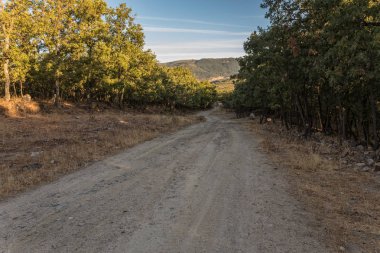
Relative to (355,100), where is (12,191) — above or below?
below

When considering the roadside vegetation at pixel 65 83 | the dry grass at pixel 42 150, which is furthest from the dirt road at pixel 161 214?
the roadside vegetation at pixel 65 83

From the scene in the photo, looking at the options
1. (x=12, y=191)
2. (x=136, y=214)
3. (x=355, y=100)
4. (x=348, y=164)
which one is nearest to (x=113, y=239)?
(x=136, y=214)

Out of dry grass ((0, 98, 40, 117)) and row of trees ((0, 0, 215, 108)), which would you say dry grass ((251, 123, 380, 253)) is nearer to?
dry grass ((0, 98, 40, 117))

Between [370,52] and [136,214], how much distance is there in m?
10.9

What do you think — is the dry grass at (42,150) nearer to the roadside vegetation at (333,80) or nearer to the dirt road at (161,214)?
the dirt road at (161,214)

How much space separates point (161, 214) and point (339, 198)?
515cm

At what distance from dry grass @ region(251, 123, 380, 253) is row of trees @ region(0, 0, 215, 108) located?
31.1 metres

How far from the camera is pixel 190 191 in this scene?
28.5 feet

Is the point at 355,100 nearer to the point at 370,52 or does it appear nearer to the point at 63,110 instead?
the point at 370,52

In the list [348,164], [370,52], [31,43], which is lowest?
[348,164]

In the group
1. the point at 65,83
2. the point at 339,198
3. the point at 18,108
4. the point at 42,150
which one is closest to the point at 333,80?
the point at 339,198

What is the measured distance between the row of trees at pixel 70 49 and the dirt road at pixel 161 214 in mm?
27309

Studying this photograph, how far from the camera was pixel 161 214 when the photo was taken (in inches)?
273

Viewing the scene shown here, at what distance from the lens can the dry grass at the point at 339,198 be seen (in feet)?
18.5
